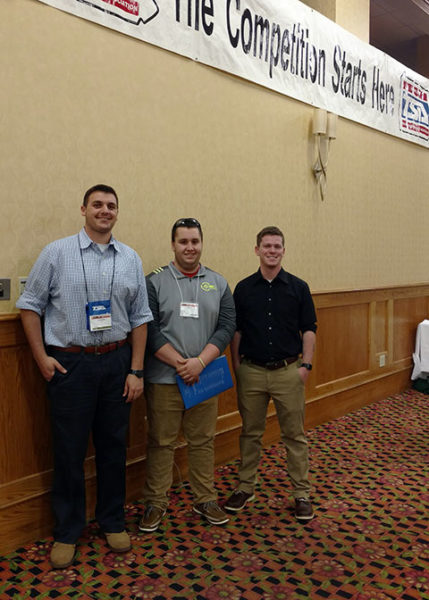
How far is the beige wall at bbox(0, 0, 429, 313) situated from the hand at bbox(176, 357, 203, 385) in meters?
0.69

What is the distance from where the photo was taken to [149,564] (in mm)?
2412

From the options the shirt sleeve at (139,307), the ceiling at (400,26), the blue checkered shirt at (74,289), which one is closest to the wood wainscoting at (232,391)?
the blue checkered shirt at (74,289)

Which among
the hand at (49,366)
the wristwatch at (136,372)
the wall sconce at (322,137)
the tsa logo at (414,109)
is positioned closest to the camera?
the hand at (49,366)

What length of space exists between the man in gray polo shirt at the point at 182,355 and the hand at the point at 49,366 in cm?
50

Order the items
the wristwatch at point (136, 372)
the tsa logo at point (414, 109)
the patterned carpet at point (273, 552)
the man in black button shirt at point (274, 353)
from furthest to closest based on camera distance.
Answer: the tsa logo at point (414, 109) → the man in black button shirt at point (274, 353) → the wristwatch at point (136, 372) → the patterned carpet at point (273, 552)

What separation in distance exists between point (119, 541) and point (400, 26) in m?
6.53

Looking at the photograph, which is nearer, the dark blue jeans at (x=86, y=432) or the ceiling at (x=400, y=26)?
the dark blue jeans at (x=86, y=432)

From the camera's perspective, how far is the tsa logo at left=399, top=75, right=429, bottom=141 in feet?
17.7

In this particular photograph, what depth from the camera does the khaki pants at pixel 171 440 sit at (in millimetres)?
2754

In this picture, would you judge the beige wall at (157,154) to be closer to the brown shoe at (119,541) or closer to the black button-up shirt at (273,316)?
the black button-up shirt at (273,316)

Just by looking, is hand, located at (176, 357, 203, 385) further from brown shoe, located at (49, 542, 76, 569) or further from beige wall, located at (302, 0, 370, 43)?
beige wall, located at (302, 0, 370, 43)

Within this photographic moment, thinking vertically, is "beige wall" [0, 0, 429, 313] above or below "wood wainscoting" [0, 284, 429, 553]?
above

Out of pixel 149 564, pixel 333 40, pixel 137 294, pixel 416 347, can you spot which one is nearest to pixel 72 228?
pixel 137 294

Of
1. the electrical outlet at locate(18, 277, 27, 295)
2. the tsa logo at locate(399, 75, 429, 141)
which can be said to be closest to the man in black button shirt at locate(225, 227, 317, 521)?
the electrical outlet at locate(18, 277, 27, 295)
